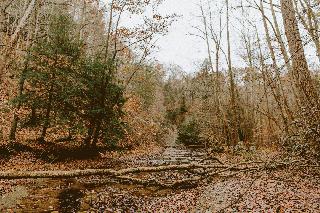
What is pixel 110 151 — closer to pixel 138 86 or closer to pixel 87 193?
pixel 87 193

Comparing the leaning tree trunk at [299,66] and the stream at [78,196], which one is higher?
the leaning tree trunk at [299,66]

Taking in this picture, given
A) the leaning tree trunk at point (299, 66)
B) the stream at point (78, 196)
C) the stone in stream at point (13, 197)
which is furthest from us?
the stream at point (78, 196)

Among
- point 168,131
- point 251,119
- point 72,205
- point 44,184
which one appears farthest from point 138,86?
point 72,205

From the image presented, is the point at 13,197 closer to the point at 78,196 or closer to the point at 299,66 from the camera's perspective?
the point at 78,196

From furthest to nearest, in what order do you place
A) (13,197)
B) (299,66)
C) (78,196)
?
(78,196)
(13,197)
(299,66)

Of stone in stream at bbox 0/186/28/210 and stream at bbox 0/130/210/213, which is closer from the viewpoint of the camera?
stone in stream at bbox 0/186/28/210

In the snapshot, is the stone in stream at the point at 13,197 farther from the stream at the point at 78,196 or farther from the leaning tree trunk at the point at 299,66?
the leaning tree trunk at the point at 299,66

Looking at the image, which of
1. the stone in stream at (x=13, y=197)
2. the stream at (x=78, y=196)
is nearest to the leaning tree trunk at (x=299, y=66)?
the stream at (x=78, y=196)

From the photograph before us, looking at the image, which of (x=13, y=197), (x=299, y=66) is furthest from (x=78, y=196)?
(x=299, y=66)

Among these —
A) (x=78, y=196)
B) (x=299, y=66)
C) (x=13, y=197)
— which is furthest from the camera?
(x=78, y=196)

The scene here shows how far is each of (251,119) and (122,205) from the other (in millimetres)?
19263

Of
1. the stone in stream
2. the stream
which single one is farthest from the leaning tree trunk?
the stone in stream

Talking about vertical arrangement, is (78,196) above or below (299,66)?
below

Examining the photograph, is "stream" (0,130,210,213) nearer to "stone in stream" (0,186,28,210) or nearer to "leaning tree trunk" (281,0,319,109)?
"stone in stream" (0,186,28,210)
